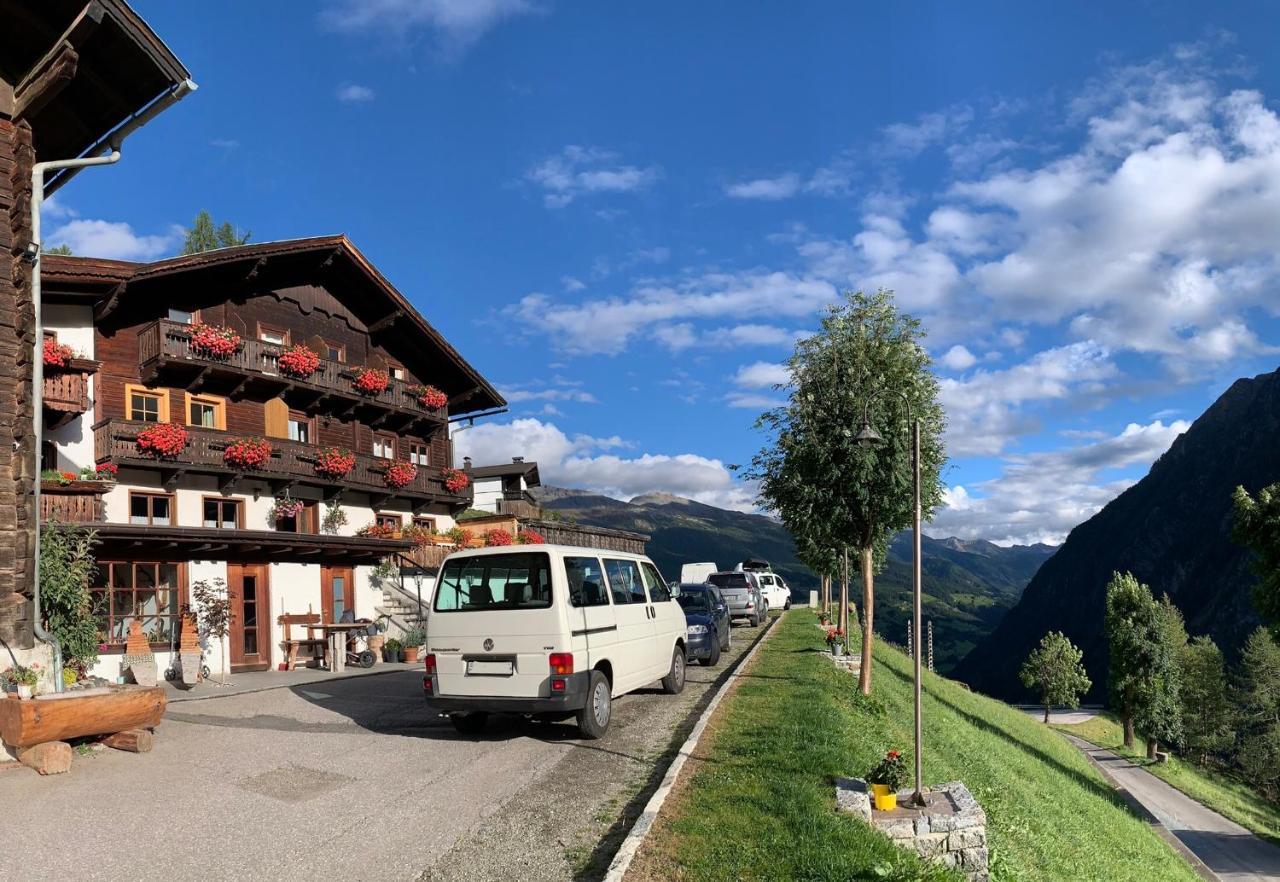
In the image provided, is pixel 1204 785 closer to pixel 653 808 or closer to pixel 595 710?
pixel 595 710

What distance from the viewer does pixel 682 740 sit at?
1099cm

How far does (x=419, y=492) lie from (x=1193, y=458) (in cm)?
19340

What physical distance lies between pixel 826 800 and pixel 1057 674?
72.2 meters

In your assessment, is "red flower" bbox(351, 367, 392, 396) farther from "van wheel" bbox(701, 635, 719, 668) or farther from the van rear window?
the van rear window

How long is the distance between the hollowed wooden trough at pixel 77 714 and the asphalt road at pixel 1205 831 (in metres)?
38.0

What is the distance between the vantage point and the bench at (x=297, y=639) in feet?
70.6

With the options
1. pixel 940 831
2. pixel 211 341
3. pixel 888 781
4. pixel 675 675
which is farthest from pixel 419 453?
pixel 940 831

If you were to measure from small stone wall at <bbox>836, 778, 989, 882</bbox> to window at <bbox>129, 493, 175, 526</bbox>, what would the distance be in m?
19.2

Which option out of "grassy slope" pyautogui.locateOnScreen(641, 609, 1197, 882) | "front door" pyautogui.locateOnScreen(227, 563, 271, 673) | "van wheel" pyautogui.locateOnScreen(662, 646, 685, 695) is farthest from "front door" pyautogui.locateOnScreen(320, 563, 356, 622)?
"van wheel" pyautogui.locateOnScreen(662, 646, 685, 695)

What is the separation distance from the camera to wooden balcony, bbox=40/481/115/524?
17156 millimetres

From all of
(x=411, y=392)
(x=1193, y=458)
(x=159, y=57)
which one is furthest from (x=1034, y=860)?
(x=1193, y=458)

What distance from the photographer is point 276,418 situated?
25938 mm

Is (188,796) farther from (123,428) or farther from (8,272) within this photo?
(123,428)

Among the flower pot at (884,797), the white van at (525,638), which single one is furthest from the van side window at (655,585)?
the flower pot at (884,797)
